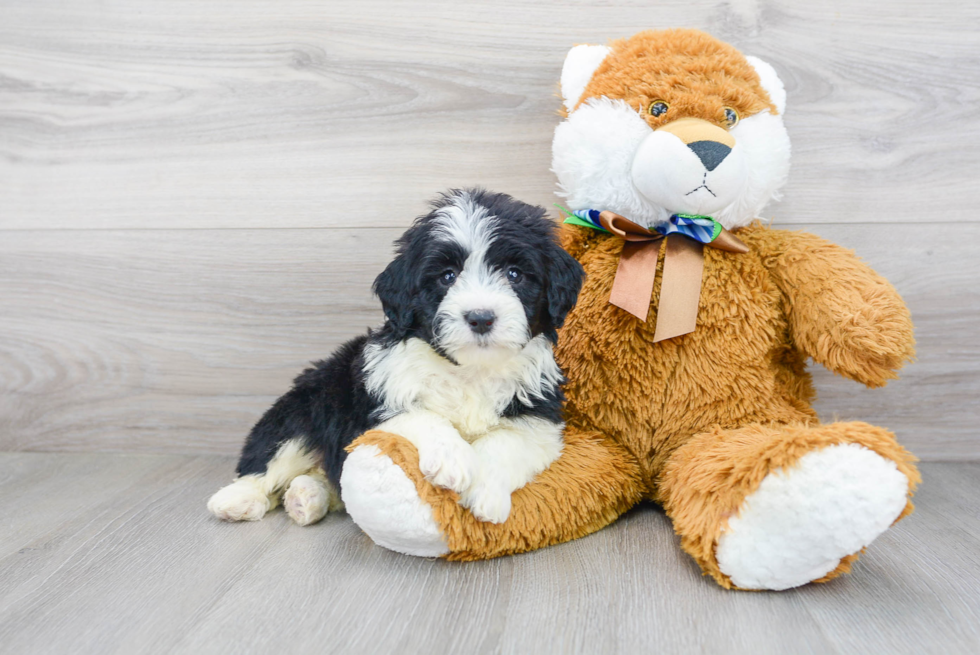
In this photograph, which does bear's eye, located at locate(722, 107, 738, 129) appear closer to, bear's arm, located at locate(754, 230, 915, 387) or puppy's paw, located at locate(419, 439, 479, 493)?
bear's arm, located at locate(754, 230, 915, 387)

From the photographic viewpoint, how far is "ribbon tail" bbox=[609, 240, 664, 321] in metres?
1.37

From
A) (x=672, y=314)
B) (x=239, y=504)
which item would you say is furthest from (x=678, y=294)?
(x=239, y=504)

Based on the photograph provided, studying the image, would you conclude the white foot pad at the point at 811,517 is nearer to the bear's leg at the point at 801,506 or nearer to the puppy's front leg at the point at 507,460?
the bear's leg at the point at 801,506

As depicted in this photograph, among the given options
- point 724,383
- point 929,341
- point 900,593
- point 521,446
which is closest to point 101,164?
point 521,446

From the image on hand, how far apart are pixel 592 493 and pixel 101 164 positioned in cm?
154

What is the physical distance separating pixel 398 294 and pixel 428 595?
0.51 metres

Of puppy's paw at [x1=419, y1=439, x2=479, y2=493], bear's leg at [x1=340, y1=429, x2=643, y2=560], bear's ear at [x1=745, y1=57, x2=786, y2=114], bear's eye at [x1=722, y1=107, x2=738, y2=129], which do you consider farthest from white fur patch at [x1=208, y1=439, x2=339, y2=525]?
bear's ear at [x1=745, y1=57, x2=786, y2=114]

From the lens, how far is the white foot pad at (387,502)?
1.15 m

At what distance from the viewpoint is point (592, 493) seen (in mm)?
1354

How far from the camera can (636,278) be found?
4.55ft

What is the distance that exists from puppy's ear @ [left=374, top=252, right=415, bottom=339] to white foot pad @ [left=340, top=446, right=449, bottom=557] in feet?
0.74

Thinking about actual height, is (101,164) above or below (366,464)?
above

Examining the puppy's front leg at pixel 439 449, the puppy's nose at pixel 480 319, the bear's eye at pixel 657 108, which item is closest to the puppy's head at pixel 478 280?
the puppy's nose at pixel 480 319

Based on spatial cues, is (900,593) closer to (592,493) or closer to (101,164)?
(592,493)
